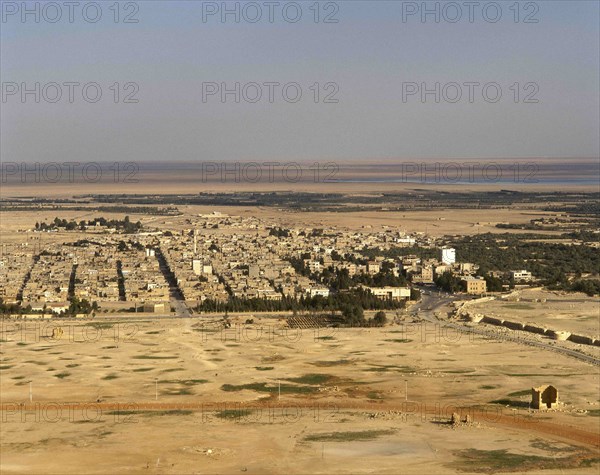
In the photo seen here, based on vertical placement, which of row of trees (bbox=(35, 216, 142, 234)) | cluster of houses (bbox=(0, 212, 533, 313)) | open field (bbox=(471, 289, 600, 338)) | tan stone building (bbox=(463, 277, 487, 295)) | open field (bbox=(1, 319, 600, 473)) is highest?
row of trees (bbox=(35, 216, 142, 234))

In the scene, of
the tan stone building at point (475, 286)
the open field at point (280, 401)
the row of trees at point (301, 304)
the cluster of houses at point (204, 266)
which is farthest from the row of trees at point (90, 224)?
the open field at point (280, 401)

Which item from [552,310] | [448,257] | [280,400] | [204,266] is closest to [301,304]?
[552,310]

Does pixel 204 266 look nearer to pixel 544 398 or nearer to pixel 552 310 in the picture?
pixel 552 310

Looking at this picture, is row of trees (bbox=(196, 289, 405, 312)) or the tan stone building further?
the tan stone building

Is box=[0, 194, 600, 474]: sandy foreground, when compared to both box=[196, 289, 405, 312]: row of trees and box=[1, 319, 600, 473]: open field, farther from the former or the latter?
box=[196, 289, 405, 312]: row of trees

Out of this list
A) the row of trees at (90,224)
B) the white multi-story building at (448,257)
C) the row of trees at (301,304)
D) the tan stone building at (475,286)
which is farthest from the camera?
the row of trees at (90,224)

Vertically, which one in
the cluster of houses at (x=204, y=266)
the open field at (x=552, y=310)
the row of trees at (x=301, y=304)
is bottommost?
the open field at (x=552, y=310)

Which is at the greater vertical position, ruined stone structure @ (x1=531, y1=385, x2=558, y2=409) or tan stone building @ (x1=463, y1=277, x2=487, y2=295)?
tan stone building @ (x1=463, y1=277, x2=487, y2=295)

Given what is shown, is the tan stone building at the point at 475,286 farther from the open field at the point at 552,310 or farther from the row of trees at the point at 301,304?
the row of trees at the point at 301,304

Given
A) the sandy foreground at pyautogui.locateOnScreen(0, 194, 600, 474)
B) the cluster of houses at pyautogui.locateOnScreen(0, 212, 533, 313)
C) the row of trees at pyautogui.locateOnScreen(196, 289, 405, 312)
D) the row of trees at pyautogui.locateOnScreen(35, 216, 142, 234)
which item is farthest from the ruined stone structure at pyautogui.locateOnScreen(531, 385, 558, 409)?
the row of trees at pyautogui.locateOnScreen(35, 216, 142, 234)

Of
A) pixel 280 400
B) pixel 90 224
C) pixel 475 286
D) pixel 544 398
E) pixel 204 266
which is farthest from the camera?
pixel 90 224

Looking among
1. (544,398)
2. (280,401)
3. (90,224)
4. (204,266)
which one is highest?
(90,224)
